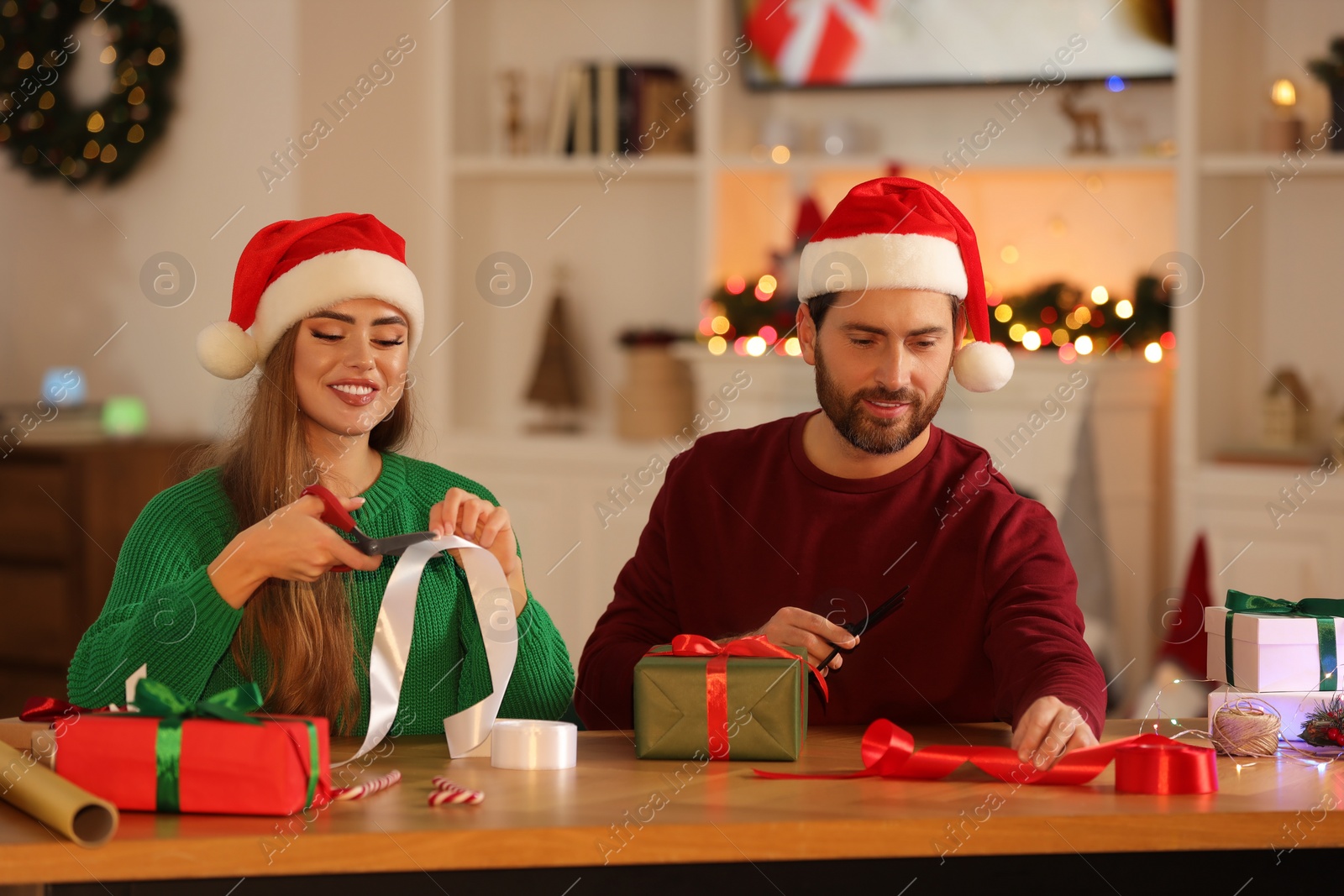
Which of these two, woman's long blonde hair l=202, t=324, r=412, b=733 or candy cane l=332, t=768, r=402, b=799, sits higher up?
woman's long blonde hair l=202, t=324, r=412, b=733

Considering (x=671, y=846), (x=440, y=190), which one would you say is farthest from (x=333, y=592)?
(x=440, y=190)

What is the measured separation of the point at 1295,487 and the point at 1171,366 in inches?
20.8

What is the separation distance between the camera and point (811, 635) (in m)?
1.53

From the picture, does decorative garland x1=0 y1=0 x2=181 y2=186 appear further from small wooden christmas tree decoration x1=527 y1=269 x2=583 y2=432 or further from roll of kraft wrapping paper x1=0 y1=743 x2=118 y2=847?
roll of kraft wrapping paper x1=0 y1=743 x2=118 y2=847

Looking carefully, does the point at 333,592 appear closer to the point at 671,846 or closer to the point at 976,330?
the point at 671,846

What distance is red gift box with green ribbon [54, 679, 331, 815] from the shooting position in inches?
48.0

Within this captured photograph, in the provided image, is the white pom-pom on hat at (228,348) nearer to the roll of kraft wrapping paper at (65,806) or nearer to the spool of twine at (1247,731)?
the roll of kraft wrapping paper at (65,806)

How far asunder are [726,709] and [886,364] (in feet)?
1.61

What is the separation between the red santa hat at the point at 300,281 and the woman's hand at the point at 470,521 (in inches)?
12.1

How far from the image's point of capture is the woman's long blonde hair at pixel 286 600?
1.58 m

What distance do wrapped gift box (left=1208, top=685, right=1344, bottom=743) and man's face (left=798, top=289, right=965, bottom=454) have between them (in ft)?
1.57

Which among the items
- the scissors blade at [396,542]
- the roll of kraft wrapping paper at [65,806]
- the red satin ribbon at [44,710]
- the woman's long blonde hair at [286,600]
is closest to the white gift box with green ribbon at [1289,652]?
the scissors blade at [396,542]

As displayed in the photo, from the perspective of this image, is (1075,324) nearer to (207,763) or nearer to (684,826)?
(684,826)

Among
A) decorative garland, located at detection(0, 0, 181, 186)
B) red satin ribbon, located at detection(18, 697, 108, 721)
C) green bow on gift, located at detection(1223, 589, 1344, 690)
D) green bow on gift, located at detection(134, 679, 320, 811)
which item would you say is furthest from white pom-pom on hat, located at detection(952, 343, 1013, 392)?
decorative garland, located at detection(0, 0, 181, 186)
